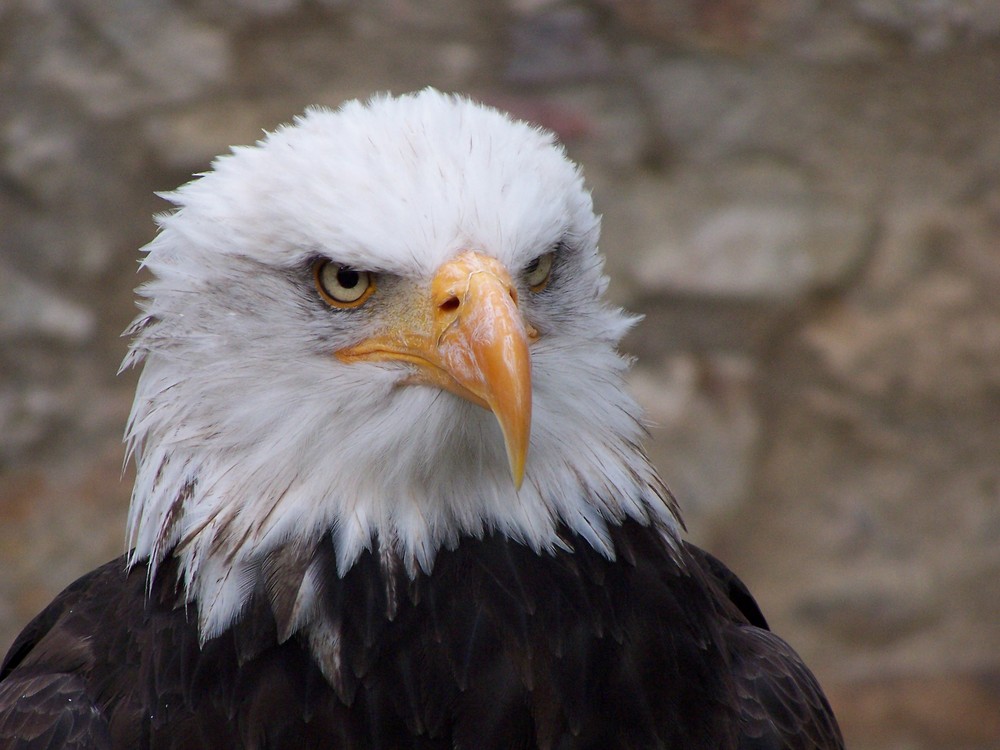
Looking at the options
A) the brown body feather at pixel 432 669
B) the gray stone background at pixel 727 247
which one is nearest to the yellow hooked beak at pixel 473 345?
the brown body feather at pixel 432 669

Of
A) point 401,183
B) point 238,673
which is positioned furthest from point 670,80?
point 238,673

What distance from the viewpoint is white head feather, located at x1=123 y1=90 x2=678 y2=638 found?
1.73m

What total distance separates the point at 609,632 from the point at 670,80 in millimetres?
2374

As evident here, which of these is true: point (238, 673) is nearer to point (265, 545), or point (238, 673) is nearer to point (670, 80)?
point (265, 545)

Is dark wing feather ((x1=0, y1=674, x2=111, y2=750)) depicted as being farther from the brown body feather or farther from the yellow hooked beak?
the yellow hooked beak

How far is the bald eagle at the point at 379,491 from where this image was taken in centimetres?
175

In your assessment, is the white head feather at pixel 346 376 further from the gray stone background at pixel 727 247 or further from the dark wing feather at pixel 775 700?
the gray stone background at pixel 727 247

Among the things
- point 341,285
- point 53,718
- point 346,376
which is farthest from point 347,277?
point 53,718

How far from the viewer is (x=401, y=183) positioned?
5.65ft

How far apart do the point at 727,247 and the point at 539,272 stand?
206cm

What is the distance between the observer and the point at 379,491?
182 centimetres

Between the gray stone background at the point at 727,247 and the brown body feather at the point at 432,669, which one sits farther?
the gray stone background at the point at 727,247

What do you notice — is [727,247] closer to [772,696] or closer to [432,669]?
[772,696]

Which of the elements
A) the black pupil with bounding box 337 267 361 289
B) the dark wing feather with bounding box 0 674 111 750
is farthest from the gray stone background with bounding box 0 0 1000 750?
the black pupil with bounding box 337 267 361 289
